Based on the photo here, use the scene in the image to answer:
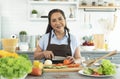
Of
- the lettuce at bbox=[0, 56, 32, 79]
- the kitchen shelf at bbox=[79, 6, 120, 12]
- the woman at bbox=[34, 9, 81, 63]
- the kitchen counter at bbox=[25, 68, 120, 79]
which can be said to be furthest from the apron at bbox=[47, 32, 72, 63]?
the kitchen shelf at bbox=[79, 6, 120, 12]

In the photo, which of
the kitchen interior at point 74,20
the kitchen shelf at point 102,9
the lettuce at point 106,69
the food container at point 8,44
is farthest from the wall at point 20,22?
the lettuce at point 106,69

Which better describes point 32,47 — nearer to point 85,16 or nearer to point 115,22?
point 85,16

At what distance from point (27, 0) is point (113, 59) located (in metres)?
1.87

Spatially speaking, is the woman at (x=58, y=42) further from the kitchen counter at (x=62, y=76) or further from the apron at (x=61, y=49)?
the kitchen counter at (x=62, y=76)

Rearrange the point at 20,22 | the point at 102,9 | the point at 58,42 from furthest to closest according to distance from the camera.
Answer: the point at 102,9, the point at 20,22, the point at 58,42

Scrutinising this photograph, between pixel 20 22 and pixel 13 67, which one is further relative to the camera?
pixel 20 22

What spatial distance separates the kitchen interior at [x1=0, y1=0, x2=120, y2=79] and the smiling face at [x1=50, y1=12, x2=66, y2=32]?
1756mm

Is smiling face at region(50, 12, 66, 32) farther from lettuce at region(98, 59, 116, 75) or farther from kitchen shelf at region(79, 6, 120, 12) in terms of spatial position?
kitchen shelf at region(79, 6, 120, 12)

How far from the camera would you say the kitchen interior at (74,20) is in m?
4.86

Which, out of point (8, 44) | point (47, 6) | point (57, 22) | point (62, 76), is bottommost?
point (62, 76)

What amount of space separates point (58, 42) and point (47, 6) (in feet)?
6.50

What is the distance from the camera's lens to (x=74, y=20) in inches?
196

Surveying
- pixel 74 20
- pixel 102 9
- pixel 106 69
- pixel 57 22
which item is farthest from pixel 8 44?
pixel 102 9

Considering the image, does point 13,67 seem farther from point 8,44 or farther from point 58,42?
point 58,42
